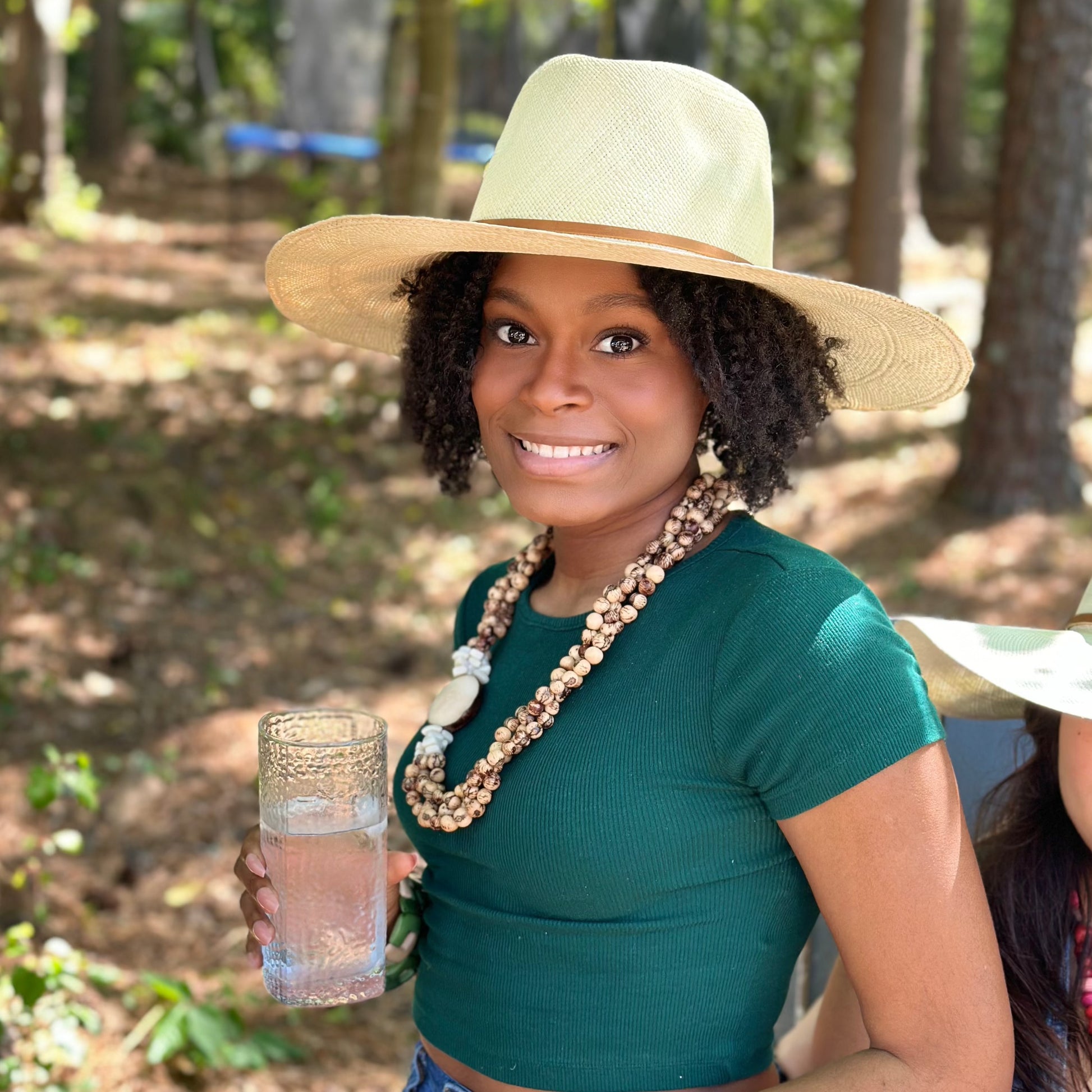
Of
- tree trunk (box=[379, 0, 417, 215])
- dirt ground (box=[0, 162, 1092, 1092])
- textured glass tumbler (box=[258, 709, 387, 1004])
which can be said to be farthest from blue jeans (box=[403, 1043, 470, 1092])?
tree trunk (box=[379, 0, 417, 215])

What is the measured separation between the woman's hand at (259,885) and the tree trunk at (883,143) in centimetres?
Result: 863

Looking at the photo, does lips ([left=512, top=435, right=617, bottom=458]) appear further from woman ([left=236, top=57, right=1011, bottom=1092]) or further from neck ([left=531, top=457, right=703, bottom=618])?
neck ([left=531, top=457, right=703, bottom=618])

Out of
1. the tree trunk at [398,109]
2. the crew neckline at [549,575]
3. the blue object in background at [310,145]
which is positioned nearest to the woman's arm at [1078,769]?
the crew neckline at [549,575]

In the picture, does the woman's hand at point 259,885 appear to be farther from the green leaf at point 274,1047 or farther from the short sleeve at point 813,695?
the green leaf at point 274,1047

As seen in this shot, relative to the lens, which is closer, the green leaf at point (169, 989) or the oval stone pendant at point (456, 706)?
the oval stone pendant at point (456, 706)

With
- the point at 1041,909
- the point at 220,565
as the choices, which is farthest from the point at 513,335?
the point at 220,565

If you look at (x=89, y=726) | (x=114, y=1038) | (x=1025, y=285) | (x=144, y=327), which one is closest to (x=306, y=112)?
(x=144, y=327)

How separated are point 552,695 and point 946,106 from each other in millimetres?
16490

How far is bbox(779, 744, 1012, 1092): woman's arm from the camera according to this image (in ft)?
5.08

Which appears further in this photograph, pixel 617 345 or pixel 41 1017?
pixel 41 1017

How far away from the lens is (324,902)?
5.92ft

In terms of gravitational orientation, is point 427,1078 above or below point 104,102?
above

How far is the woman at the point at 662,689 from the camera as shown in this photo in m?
1.57

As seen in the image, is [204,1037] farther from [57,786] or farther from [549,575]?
[549,575]
